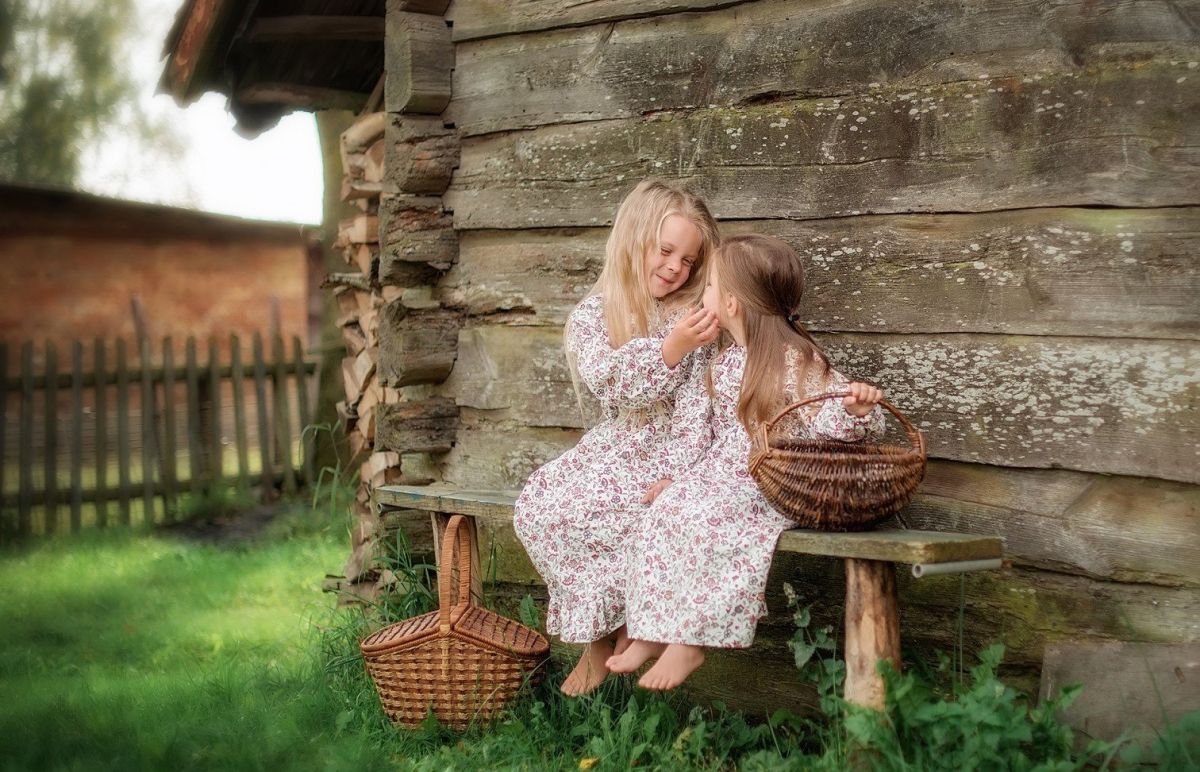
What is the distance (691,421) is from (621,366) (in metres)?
0.31

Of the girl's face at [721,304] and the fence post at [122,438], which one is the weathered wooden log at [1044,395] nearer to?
the girl's face at [721,304]

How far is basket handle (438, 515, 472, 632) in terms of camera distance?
3699 mm

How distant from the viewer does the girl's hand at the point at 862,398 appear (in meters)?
3.08

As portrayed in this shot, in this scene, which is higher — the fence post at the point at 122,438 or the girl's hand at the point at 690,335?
the girl's hand at the point at 690,335

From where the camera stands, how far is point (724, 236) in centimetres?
388

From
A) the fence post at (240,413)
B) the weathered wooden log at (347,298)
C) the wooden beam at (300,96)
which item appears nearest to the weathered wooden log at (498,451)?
the weathered wooden log at (347,298)

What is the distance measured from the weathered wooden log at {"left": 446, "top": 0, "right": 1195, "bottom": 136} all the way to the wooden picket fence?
4.57 meters

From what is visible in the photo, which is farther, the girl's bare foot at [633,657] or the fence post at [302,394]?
the fence post at [302,394]

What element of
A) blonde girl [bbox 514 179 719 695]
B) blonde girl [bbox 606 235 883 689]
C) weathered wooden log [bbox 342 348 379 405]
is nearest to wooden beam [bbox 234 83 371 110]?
weathered wooden log [bbox 342 348 379 405]

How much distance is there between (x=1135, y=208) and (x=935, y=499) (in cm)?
98

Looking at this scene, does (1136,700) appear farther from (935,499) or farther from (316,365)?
(316,365)

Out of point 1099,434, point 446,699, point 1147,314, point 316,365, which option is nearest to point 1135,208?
point 1147,314

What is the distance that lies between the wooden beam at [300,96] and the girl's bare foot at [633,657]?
4278 mm

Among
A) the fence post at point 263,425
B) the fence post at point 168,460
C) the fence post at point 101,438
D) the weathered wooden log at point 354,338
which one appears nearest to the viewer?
the weathered wooden log at point 354,338
